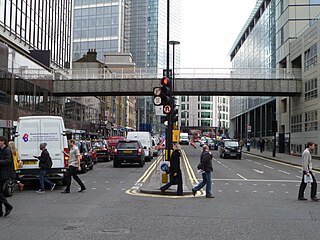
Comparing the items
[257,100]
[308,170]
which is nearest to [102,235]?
[308,170]

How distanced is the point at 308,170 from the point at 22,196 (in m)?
8.62

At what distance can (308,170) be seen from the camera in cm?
1258

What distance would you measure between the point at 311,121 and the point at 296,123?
5.23 m

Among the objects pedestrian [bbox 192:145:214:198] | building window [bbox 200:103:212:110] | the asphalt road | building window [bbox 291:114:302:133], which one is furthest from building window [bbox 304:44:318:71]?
building window [bbox 200:103:212:110]

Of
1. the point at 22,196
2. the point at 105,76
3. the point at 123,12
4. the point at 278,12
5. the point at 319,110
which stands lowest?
the point at 22,196

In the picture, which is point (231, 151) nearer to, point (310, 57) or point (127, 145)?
point (310, 57)

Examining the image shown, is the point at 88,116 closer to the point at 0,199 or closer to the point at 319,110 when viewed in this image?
the point at 319,110

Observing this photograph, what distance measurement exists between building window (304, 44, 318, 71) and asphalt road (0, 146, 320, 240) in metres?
27.5

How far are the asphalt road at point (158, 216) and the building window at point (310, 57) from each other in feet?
90.4

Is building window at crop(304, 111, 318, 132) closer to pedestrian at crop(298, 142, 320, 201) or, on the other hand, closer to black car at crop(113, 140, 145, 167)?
black car at crop(113, 140, 145, 167)

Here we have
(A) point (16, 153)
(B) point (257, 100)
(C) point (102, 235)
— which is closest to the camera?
(C) point (102, 235)

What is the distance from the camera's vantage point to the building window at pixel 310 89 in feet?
127

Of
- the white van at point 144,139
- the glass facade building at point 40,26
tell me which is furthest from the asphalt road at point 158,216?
the glass facade building at point 40,26

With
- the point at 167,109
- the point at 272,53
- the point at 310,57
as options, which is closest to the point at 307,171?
the point at 167,109
